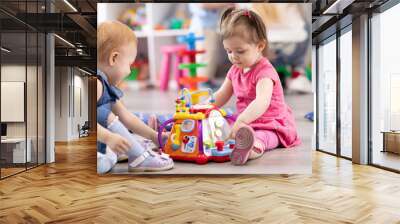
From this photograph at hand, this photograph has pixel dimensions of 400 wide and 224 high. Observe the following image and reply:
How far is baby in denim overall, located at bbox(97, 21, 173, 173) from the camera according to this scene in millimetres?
5766

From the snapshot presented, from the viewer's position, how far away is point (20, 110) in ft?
20.4

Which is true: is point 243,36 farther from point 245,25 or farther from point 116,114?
point 116,114

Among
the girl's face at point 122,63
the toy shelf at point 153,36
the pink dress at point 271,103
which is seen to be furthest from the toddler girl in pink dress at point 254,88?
the girl's face at point 122,63

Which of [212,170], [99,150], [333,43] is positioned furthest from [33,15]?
[333,43]

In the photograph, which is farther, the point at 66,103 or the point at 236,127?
the point at 66,103

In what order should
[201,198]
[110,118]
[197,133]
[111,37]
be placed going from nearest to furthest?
[201,198] → [197,133] → [110,118] → [111,37]

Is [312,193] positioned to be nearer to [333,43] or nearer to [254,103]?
[254,103]

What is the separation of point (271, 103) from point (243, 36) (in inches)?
39.2

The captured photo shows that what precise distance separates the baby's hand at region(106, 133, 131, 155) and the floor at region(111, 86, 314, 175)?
240 millimetres

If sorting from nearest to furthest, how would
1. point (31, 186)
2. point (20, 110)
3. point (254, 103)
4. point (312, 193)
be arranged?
point (312, 193), point (31, 186), point (254, 103), point (20, 110)

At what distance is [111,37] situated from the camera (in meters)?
5.87

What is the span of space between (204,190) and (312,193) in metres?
1.23

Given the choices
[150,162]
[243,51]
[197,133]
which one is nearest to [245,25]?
[243,51]

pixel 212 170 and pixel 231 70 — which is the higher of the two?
pixel 231 70
